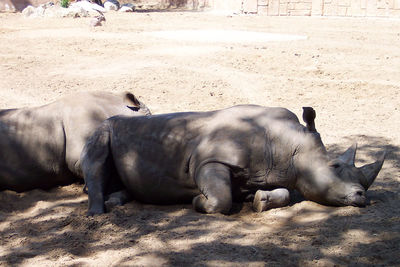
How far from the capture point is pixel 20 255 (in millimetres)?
4027

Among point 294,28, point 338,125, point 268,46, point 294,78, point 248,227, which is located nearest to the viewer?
point 248,227

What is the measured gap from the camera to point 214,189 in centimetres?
455

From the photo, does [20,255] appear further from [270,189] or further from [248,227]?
[270,189]

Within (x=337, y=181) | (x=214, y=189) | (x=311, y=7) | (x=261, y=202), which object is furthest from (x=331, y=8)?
(x=214, y=189)

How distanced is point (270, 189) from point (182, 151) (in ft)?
2.63

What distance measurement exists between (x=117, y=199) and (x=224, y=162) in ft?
3.40

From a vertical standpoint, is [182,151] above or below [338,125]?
above

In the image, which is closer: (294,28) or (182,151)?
(182,151)

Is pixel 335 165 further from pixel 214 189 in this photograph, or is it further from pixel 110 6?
pixel 110 6

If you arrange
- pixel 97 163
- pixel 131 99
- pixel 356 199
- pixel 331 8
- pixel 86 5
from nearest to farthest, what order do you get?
pixel 356 199 < pixel 97 163 < pixel 131 99 < pixel 86 5 < pixel 331 8

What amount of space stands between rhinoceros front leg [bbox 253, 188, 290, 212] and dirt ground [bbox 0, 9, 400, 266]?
6 centimetres

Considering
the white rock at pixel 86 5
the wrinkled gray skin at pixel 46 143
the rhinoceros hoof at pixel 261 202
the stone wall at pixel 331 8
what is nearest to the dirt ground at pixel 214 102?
the rhinoceros hoof at pixel 261 202

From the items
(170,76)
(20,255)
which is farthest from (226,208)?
(170,76)

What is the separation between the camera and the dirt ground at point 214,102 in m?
3.85
